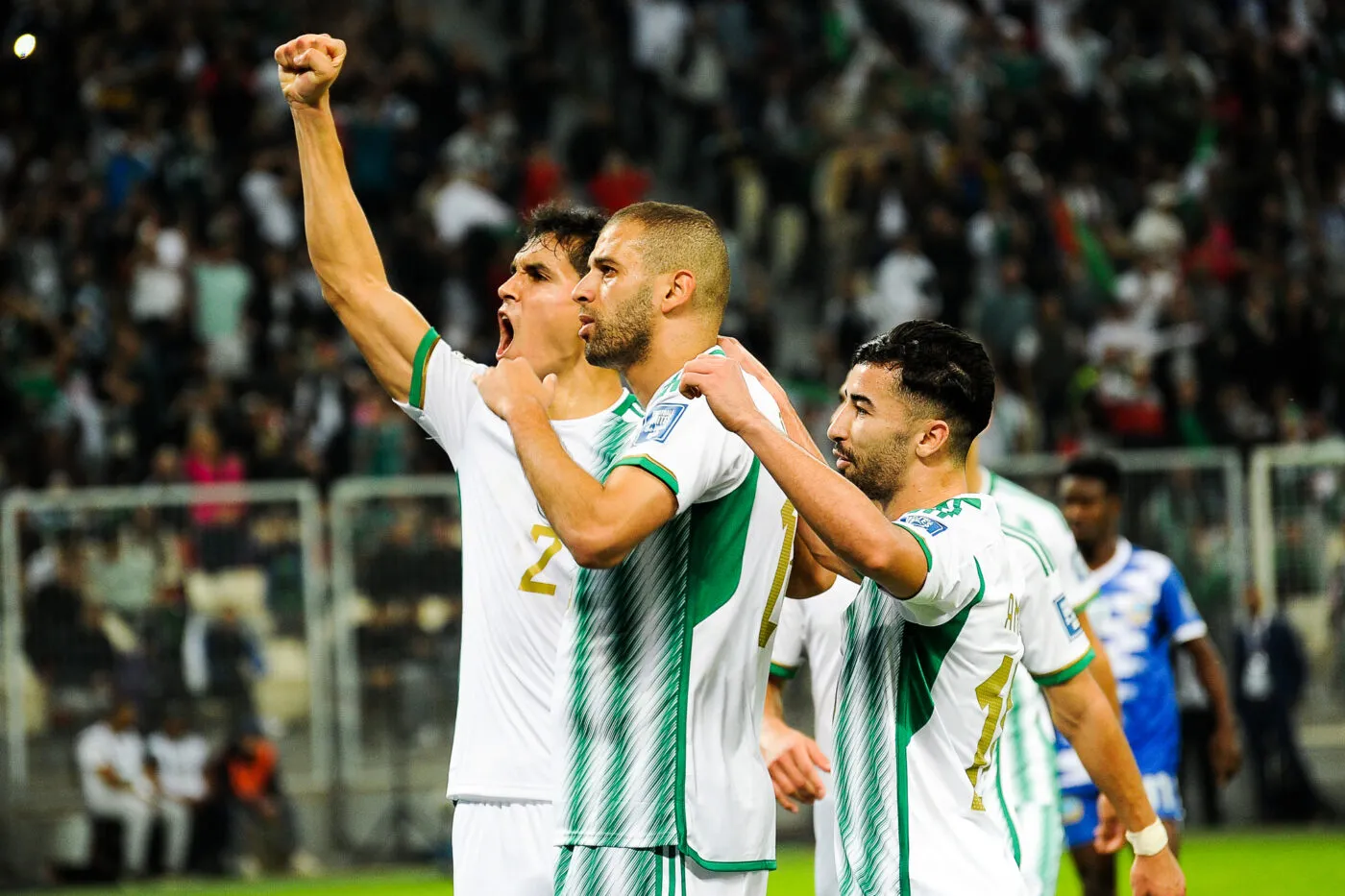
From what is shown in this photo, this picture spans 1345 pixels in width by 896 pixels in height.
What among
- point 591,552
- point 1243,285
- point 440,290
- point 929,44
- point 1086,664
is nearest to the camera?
point 591,552

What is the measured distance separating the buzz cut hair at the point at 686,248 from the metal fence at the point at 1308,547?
46.0 feet

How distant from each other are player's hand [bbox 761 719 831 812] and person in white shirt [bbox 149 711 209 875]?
11.5 meters

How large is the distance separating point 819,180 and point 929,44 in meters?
3.27

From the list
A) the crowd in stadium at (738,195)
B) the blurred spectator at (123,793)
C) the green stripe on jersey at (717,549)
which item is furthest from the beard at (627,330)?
the crowd in stadium at (738,195)

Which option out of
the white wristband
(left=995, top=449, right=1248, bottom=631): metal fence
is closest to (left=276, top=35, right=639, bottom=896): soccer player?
the white wristband

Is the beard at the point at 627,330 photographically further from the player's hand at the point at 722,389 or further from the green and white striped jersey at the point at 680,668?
the player's hand at the point at 722,389

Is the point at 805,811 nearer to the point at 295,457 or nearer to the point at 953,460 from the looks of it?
the point at 295,457

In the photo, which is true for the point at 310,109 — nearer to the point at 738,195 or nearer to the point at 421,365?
the point at 421,365

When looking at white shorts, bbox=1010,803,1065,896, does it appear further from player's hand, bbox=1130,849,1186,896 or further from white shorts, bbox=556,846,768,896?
white shorts, bbox=556,846,768,896

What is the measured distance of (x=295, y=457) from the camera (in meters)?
17.7

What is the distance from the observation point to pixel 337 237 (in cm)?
538

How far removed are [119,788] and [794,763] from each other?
11.9 m

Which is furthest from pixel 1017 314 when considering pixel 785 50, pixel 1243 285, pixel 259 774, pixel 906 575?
pixel 906 575

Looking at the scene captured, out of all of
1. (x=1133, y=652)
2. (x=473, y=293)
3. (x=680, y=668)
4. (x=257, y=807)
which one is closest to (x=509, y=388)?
(x=680, y=668)
